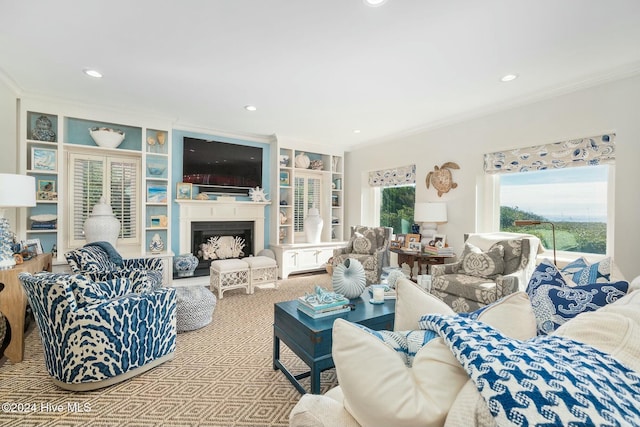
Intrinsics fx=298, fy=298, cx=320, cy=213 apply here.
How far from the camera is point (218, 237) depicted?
195 inches

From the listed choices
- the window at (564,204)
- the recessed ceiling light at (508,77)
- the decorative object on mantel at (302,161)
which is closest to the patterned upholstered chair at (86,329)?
the recessed ceiling light at (508,77)

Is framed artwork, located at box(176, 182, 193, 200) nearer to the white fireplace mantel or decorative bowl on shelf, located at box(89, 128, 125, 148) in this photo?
the white fireplace mantel

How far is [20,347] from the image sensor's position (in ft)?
7.38

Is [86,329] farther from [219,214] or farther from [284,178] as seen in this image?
[284,178]

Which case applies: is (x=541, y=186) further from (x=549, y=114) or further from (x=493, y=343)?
(x=493, y=343)

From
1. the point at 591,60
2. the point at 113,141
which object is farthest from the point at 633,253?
the point at 113,141

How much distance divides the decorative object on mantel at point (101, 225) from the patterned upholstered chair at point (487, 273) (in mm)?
3961

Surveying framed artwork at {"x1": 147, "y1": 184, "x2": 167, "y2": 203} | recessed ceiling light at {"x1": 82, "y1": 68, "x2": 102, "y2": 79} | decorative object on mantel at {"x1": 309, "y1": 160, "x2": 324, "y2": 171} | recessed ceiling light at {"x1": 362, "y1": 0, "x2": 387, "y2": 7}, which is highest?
recessed ceiling light at {"x1": 82, "y1": 68, "x2": 102, "y2": 79}

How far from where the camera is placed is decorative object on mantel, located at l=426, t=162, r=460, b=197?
14.0 ft

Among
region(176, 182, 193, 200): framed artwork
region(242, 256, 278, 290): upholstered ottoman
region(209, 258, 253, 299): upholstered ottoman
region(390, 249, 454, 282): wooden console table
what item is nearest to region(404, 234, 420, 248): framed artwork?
region(390, 249, 454, 282): wooden console table

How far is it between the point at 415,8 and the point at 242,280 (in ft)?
11.7

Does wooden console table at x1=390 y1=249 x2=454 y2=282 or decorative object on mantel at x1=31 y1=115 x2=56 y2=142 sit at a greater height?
decorative object on mantel at x1=31 y1=115 x2=56 y2=142

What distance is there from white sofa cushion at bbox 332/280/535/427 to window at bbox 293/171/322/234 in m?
4.87

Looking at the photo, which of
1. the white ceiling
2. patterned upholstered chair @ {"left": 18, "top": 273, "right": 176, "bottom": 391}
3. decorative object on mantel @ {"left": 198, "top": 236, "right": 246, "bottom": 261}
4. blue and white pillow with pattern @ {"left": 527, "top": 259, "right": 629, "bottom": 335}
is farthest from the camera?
decorative object on mantel @ {"left": 198, "top": 236, "right": 246, "bottom": 261}
